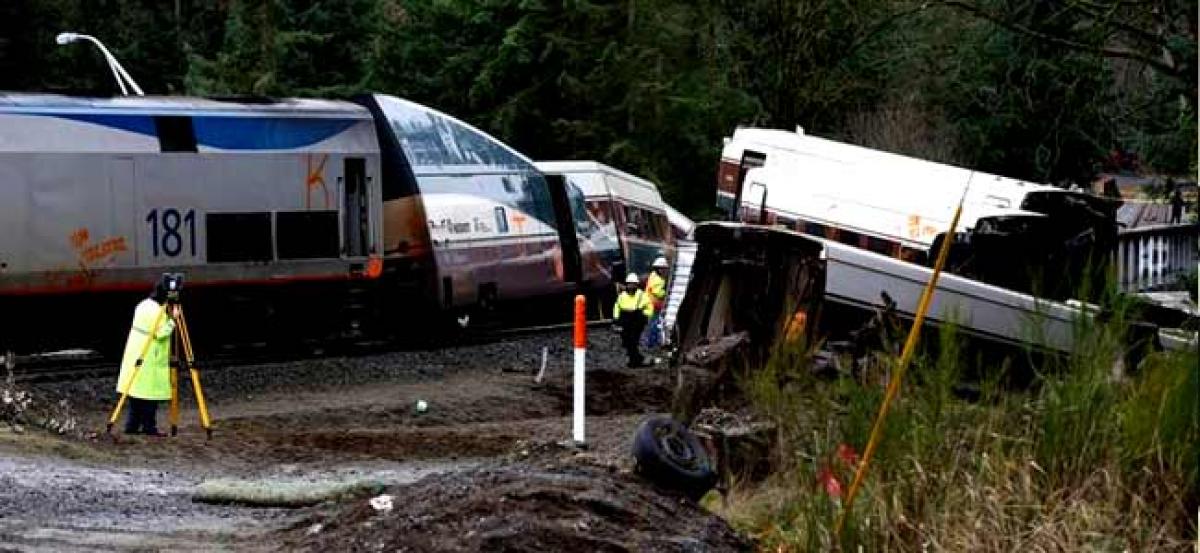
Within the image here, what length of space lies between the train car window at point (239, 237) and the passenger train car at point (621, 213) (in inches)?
299

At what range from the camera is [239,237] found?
24062mm

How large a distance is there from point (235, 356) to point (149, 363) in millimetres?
8345

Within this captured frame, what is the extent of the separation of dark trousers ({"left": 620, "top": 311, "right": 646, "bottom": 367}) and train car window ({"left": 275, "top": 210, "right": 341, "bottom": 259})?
3970 millimetres

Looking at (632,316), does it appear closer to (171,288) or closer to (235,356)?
(235,356)

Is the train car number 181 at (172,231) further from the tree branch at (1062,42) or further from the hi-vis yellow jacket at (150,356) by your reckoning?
the tree branch at (1062,42)

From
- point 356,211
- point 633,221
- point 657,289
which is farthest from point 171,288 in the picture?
point 633,221

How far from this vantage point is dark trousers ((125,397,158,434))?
16734mm

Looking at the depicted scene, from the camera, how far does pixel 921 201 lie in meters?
29.2

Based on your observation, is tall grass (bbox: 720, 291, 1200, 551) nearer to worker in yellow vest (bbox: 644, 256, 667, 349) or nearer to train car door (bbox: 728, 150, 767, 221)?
worker in yellow vest (bbox: 644, 256, 667, 349)

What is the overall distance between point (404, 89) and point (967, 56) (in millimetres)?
27165

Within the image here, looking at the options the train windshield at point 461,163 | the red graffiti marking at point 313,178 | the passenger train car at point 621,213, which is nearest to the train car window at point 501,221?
the train windshield at point 461,163

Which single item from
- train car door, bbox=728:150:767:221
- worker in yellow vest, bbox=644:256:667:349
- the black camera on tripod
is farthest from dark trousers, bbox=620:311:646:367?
the black camera on tripod

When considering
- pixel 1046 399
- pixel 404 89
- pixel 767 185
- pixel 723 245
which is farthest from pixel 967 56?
pixel 404 89

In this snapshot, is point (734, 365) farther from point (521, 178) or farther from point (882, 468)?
point (521, 178)
